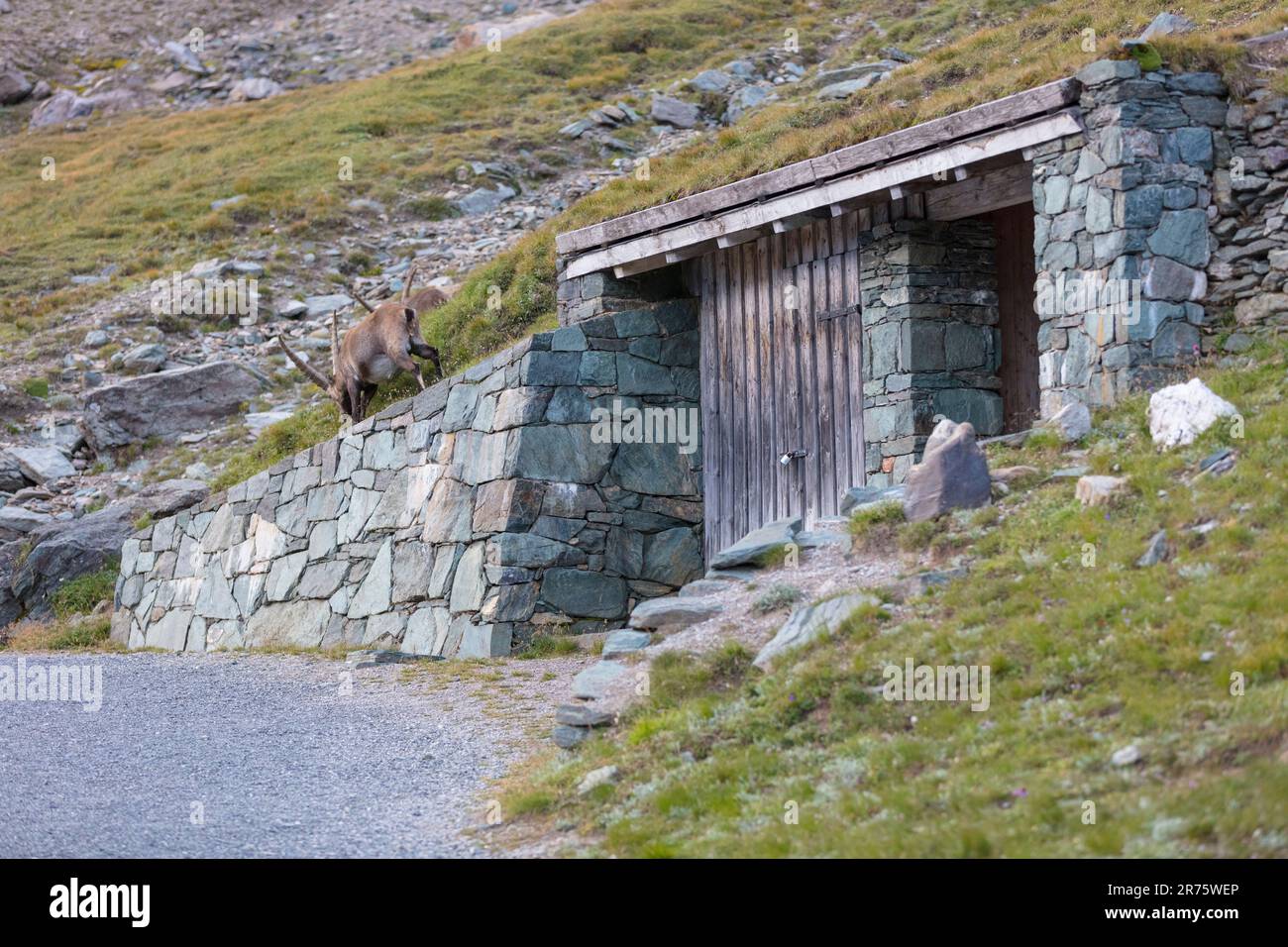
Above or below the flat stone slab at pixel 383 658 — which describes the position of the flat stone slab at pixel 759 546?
above

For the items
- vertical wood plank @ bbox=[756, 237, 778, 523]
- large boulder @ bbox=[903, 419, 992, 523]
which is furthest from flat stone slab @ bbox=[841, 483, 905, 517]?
vertical wood plank @ bbox=[756, 237, 778, 523]

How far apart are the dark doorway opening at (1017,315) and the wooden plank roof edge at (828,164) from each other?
4.56 feet

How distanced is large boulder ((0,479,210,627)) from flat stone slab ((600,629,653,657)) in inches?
463

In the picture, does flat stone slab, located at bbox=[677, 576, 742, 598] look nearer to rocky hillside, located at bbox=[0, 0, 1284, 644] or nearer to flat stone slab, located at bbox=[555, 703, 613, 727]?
flat stone slab, located at bbox=[555, 703, 613, 727]

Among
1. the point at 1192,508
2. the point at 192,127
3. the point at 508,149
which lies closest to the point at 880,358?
the point at 1192,508

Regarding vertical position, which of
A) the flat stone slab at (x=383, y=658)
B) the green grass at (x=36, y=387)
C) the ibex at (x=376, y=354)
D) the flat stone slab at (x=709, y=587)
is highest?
the green grass at (x=36, y=387)

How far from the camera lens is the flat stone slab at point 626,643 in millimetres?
9367

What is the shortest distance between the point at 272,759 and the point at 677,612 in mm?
2772

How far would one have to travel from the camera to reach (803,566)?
9.52 m

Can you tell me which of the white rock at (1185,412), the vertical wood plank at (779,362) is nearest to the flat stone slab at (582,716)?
the white rock at (1185,412)

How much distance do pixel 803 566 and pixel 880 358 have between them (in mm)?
3169

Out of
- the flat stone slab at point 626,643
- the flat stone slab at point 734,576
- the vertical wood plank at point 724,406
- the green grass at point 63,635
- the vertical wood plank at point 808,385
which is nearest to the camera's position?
the flat stone slab at point 626,643

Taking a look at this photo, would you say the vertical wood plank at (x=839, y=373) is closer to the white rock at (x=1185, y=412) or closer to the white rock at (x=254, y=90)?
the white rock at (x=1185, y=412)

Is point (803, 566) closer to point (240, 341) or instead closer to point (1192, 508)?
point (1192, 508)
